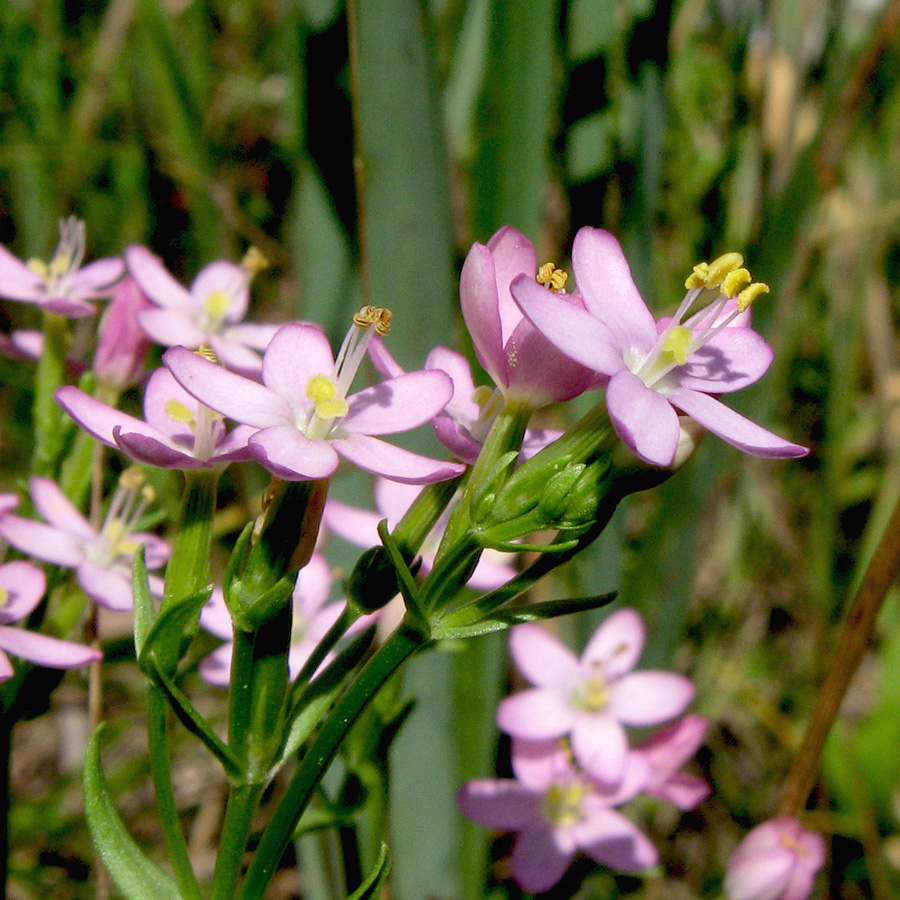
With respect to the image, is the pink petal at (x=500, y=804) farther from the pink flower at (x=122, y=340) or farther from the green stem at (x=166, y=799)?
the pink flower at (x=122, y=340)

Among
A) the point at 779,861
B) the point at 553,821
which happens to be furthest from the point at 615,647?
the point at 779,861

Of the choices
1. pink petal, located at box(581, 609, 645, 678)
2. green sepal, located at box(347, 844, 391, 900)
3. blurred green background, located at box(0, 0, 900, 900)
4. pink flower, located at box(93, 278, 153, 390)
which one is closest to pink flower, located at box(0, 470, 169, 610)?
pink flower, located at box(93, 278, 153, 390)

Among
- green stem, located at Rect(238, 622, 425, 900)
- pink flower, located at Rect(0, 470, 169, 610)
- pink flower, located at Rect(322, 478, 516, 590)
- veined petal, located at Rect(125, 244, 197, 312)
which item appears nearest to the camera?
green stem, located at Rect(238, 622, 425, 900)

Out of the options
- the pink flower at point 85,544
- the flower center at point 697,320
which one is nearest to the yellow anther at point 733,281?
the flower center at point 697,320

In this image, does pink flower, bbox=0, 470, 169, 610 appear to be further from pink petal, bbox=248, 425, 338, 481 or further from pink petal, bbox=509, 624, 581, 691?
pink petal, bbox=509, 624, 581, 691

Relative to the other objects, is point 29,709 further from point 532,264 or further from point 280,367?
point 532,264

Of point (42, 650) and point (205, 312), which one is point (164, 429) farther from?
point (205, 312)

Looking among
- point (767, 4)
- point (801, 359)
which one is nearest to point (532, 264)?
point (767, 4)
